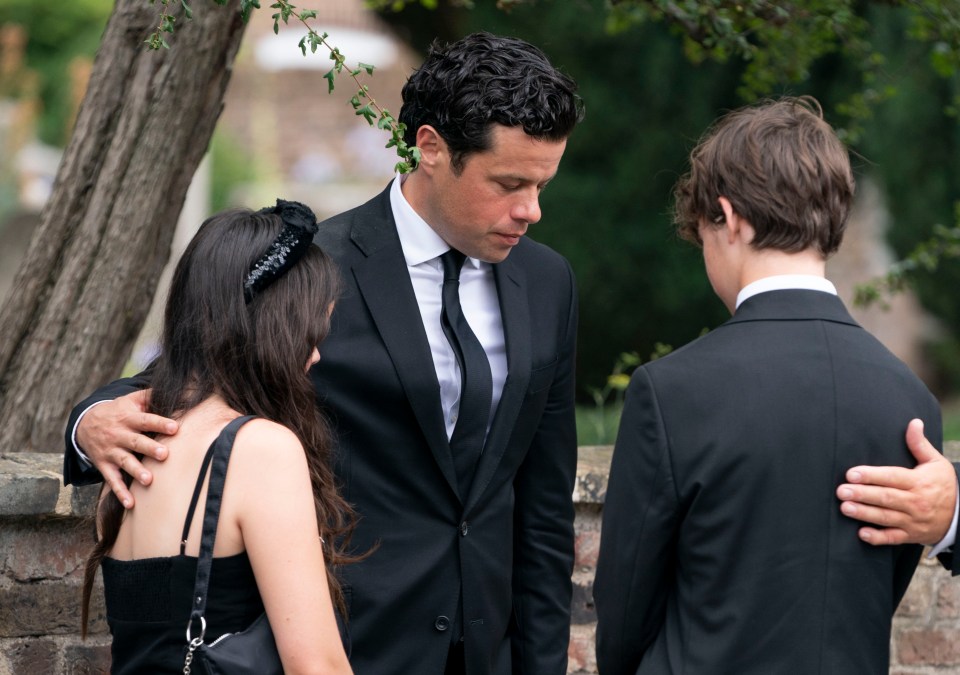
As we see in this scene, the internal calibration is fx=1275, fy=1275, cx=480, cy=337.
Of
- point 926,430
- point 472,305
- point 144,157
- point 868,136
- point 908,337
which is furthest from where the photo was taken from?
point 908,337

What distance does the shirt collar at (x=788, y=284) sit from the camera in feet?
6.78

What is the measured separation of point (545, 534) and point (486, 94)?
0.96m

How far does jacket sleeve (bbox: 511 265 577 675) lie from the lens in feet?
9.20

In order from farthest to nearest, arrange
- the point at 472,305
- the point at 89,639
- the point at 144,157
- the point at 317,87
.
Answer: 1. the point at 317,87
2. the point at 144,157
3. the point at 89,639
4. the point at 472,305

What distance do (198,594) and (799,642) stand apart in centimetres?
93

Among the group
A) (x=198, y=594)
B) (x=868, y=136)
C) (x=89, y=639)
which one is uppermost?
(x=868, y=136)

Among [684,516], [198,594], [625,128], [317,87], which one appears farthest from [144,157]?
[317,87]

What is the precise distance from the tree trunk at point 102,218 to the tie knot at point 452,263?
1189 millimetres

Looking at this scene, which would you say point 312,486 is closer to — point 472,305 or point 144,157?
point 472,305

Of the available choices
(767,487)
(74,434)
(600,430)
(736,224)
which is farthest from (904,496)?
(600,430)

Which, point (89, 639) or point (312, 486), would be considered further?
point (89, 639)

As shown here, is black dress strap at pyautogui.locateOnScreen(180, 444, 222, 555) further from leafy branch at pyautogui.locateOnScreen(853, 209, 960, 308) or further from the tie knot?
leafy branch at pyautogui.locateOnScreen(853, 209, 960, 308)

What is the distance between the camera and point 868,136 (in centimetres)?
961

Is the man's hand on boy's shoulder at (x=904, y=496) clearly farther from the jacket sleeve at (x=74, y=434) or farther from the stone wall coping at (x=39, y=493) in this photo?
the stone wall coping at (x=39, y=493)
